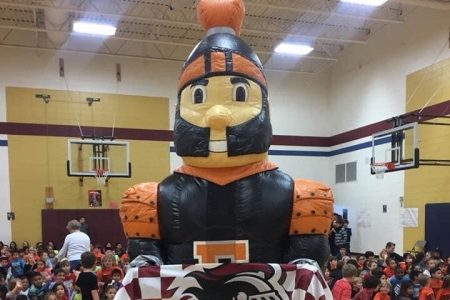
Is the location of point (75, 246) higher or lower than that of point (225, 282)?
lower

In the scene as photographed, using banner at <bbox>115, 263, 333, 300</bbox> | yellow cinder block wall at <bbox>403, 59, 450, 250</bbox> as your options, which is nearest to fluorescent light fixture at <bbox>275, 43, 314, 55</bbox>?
yellow cinder block wall at <bbox>403, 59, 450, 250</bbox>

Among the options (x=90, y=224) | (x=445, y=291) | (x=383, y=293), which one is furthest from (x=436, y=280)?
(x=90, y=224)

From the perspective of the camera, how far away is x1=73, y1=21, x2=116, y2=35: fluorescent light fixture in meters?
11.7

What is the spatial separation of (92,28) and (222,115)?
10.3 meters

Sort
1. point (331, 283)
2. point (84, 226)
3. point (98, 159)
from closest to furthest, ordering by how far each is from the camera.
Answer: point (331, 283) < point (98, 159) < point (84, 226)

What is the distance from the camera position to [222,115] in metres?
2.66

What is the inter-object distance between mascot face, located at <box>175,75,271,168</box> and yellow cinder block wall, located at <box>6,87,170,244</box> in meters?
11.6

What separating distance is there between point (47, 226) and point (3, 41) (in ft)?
16.8

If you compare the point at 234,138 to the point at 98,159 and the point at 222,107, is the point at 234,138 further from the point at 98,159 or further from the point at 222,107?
the point at 98,159

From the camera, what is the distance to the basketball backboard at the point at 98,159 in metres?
12.8

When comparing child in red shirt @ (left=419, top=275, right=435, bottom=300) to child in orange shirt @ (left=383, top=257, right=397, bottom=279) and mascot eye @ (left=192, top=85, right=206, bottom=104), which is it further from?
mascot eye @ (left=192, top=85, right=206, bottom=104)

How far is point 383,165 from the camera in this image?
37.4 feet

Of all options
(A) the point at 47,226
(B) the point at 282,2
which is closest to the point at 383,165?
(B) the point at 282,2

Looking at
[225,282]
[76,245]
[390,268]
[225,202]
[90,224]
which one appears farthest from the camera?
[90,224]
